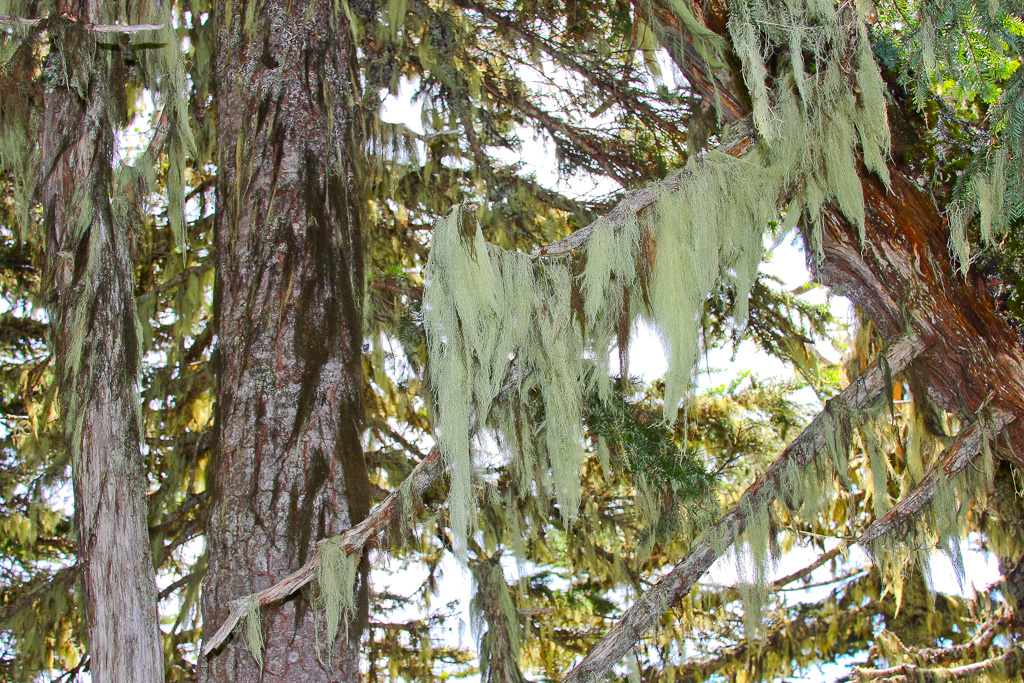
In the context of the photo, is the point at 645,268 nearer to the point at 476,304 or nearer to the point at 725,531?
the point at 476,304

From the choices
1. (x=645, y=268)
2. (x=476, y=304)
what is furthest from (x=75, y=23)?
(x=645, y=268)

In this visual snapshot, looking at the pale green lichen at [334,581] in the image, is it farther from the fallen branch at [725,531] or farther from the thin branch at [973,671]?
the thin branch at [973,671]

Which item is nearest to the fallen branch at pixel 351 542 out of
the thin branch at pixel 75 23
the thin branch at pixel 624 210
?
the thin branch at pixel 624 210

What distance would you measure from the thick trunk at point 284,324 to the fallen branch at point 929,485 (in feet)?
6.63

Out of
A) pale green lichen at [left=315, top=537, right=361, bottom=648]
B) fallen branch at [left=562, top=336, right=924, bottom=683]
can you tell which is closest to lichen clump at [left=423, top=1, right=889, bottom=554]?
pale green lichen at [left=315, top=537, right=361, bottom=648]

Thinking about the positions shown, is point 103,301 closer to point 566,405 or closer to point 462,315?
point 462,315

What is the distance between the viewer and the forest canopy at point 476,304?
2186 millimetres

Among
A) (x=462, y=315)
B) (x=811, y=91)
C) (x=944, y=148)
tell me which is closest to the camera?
(x=462, y=315)

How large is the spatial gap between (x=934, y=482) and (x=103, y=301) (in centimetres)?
300

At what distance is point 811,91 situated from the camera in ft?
9.23

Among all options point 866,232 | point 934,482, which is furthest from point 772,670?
point 866,232

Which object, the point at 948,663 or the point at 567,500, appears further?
the point at 948,663

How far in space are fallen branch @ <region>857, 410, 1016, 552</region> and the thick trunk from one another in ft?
6.63

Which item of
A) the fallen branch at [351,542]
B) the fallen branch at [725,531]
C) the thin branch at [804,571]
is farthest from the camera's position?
the thin branch at [804,571]
